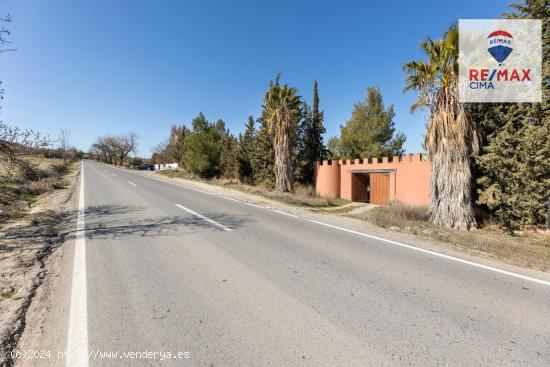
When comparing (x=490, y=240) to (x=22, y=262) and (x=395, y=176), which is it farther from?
(x=22, y=262)

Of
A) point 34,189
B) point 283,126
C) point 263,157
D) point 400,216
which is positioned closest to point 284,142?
point 283,126

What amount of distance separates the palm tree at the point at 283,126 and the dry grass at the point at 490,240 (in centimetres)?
1111

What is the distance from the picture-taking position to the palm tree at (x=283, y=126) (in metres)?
21.6

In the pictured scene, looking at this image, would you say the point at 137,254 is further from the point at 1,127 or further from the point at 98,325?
the point at 1,127

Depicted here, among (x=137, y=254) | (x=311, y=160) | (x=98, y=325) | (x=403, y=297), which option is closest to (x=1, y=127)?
(x=137, y=254)

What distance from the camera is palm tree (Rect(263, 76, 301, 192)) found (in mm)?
21578

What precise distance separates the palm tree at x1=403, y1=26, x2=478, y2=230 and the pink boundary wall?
426 cm

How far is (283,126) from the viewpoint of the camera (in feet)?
70.2

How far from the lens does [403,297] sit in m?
3.88

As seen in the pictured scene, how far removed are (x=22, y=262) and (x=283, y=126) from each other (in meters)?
18.1

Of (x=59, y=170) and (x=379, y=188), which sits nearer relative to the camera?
(x=379, y=188)

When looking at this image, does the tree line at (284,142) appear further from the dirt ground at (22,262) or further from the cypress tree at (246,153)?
the dirt ground at (22,262)

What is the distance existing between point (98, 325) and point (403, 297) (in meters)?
3.78

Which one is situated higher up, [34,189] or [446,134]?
[446,134]
